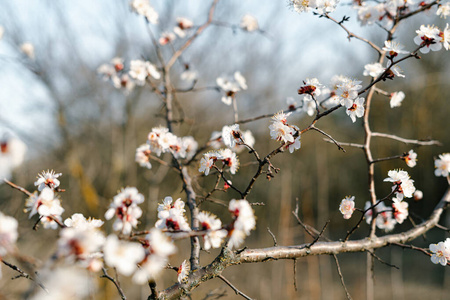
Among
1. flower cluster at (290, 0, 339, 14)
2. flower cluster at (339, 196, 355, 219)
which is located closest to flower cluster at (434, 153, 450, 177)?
flower cluster at (339, 196, 355, 219)

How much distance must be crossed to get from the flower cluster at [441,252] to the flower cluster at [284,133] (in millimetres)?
593

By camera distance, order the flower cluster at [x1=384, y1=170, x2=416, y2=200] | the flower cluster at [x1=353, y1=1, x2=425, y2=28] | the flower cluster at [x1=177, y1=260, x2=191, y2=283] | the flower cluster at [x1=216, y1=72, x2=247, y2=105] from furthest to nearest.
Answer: the flower cluster at [x1=216, y1=72, x2=247, y2=105]
the flower cluster at [x1=353, y1=1, x2=425, y2=28]
the flower cluster at [x1=384, y1=170, x2=416, y2=200]
the flower cluster at [x1=177, y1=260, x2=191, y2=283]

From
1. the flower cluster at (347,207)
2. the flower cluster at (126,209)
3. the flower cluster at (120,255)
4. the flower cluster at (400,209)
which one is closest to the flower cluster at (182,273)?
the flower cluster at (126,209)

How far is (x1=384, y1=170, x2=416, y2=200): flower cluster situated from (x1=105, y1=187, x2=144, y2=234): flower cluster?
2.40 feet

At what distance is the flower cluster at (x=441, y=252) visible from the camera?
3.40 ft

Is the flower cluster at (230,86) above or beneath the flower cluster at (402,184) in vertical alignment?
above

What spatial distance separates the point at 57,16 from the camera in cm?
338

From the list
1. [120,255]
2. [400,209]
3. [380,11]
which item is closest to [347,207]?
[400,209]

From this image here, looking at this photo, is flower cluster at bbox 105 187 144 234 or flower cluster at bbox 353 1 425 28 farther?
flower cluster at bbox 353 1 425 28

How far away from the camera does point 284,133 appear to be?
2.97 ft

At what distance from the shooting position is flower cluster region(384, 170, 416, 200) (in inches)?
38.7

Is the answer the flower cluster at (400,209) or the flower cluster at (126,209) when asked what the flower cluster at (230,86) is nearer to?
the flower cluster at (400,209)

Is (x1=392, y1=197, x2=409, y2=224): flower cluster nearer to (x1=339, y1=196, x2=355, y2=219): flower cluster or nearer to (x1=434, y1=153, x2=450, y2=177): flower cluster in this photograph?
(x1=339, y1=196, x2=355, y2=219): flower cluster

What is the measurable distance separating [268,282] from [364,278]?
1.74m
